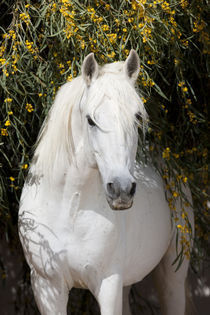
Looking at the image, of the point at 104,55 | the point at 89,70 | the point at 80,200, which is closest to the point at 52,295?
the point at 80,200

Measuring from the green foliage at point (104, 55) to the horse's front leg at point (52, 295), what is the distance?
20.2 inches

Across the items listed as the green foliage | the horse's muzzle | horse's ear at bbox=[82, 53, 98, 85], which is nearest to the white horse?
horse's ear at bbox=[82, 53, 98, 85]

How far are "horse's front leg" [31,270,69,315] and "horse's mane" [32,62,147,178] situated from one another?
1.55 ft

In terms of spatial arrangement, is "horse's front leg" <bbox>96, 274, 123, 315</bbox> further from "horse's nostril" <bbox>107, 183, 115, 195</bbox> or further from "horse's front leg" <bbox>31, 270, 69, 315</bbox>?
"horse's nostril" <bbox>107, 183, 115, 195</bbox>

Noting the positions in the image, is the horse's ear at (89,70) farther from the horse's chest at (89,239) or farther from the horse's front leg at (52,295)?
the horse's front leg at (52,295)

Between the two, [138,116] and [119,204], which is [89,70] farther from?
[119,204]

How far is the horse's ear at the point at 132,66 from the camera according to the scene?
9.35 feet

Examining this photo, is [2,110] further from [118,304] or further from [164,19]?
[118,304]

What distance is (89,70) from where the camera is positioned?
2812 mm

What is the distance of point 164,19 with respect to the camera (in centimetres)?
332

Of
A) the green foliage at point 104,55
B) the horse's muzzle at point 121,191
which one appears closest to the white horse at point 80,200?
the horse's muzzle at point 121,191

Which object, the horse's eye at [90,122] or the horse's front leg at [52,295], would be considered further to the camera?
the horse's front leg at [52,295]

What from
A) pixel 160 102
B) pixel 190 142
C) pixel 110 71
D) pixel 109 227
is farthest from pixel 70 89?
pixel 190 142

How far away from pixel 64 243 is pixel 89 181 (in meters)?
0.28
